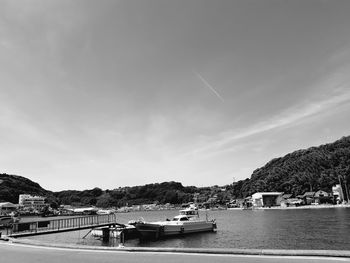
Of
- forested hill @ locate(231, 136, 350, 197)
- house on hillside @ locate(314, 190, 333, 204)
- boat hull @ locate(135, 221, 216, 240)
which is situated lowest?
boat hull @ locate(135, 221, 216, 240)

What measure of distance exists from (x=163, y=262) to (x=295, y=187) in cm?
18809

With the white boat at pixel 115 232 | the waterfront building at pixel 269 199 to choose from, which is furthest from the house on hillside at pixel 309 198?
the white boat at pixel 115 232

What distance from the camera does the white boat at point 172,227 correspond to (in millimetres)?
46884

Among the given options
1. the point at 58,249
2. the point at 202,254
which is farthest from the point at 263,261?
the point at 58,249

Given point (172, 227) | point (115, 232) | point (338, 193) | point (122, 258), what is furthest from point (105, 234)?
point (338, 193)

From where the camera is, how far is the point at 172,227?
50.4 m

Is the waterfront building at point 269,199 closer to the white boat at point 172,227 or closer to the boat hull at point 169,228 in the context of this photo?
the white boat at point 172,227

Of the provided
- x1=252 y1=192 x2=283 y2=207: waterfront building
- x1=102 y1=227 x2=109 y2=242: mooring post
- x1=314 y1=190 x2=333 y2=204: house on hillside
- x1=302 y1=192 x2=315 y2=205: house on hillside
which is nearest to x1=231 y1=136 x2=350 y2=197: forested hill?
x1=314 y1=190 x2=333 y2=204: house on hillside

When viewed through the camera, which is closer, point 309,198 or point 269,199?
point 309,198

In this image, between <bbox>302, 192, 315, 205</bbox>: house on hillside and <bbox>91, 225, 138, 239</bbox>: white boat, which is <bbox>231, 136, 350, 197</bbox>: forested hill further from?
<bbox>91, 225, 138, 239</bbox>: white boat

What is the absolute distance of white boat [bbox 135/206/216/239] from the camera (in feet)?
154

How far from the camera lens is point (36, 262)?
518 inches

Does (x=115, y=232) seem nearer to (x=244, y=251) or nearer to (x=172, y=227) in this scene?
(x=172, y=227)

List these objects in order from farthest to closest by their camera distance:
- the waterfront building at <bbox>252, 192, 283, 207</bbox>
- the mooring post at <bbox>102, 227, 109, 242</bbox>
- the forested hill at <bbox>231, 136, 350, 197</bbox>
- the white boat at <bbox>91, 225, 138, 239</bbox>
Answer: the waterfront building at <bbox>252, 192, 283, 207</bbox>, the forested hill at <bbox>231, 136, 350, 197</bbox>, the white boat at <bbox>91, 225, 138, 239</bbox>, the mooring post at <bbox>102, 227, 109, 242</bbox>
